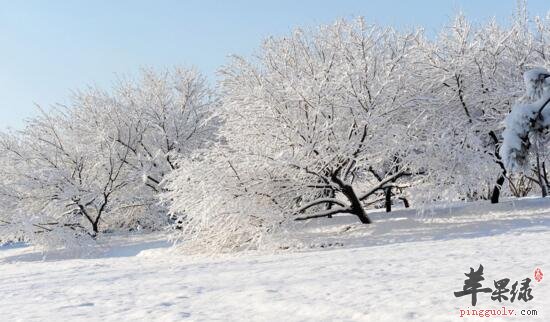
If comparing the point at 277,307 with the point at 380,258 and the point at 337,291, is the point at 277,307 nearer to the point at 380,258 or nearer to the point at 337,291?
the point at 337,291

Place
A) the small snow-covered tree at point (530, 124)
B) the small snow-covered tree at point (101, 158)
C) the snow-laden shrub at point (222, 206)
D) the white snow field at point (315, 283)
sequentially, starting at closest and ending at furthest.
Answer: the white snow field at point (315, 283) → the small snow-covered tree at point (530, 124) → the snow-laden shrub at point (222, 206) → the small snow-covered tree at point (101, 158)

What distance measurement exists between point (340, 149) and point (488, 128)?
660cm

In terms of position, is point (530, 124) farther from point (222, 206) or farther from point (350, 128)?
point (222, 206)

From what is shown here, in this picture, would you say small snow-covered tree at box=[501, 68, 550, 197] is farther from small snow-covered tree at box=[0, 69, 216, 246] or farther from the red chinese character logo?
small snow-covered tree at box=[0, 69, 216, 246]

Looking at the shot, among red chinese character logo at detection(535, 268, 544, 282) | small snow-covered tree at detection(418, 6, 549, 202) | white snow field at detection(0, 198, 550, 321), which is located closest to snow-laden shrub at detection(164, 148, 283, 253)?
white snow field at detection(0, 198, 550, 321)

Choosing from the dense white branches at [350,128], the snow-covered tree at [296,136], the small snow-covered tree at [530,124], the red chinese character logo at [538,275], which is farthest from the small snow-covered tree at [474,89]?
the red chinese character logo at [538,275]

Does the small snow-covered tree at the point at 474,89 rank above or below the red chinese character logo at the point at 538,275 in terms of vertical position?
above

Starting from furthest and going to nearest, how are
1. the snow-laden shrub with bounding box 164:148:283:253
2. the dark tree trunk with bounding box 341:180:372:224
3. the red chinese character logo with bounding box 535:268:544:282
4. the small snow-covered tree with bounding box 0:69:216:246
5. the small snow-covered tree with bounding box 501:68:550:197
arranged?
1. the small snow-covered tree with bounding box 0:69:216:246
2. the dark tree trunk with bounding box 341:180:372:224
3. the snow-laden shrub with bounding box 164:148:283:253
4. the small snow-covered tree with bounding box 501:68:550:197
5. the red chinese character logo with bounding box 535:268:544:282

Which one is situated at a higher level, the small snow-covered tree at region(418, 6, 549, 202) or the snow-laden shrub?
the small snow-covered tree at region(418, 6, 549, 202)

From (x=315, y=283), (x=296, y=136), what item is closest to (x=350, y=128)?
(x=296, y=136)

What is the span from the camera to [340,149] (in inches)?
530

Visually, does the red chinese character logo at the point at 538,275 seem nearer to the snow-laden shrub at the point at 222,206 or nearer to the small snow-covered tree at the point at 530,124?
the small snow-covered tree at the point at 530,124

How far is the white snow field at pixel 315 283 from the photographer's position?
5.46 meters

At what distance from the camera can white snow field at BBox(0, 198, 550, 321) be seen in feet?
17.9
